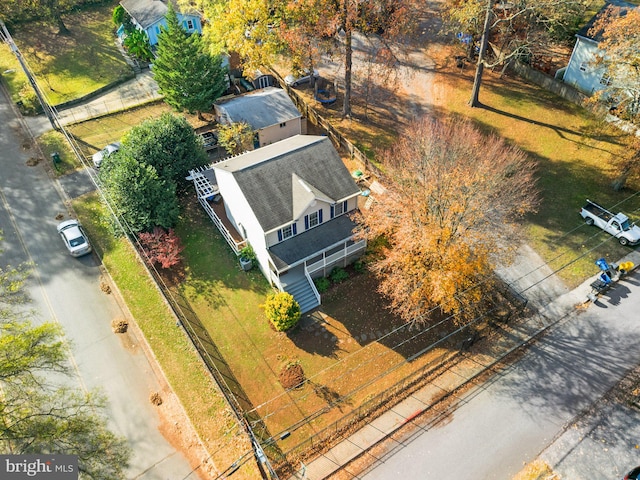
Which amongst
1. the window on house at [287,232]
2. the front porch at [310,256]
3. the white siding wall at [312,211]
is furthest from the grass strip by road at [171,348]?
the window on house at [287,232]

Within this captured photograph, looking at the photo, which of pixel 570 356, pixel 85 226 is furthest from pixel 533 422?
pixel 85 226

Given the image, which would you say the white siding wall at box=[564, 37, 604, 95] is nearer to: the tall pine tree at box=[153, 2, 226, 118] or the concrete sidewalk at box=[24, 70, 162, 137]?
the tall pine tree at box=[153, 2, 226, 118]

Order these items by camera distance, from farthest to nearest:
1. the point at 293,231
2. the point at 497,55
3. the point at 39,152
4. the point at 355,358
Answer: the point at 497,55
the point at 39,152
the point at 293,231
the point at 355,358

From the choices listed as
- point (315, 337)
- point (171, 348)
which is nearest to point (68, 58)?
point (171, 348)

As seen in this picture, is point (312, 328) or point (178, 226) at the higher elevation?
point (178, 226)

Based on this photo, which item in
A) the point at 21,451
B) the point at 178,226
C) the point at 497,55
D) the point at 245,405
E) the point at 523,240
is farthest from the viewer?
the point at 497,55

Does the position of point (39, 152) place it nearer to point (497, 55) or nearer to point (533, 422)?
point (533, 422)
